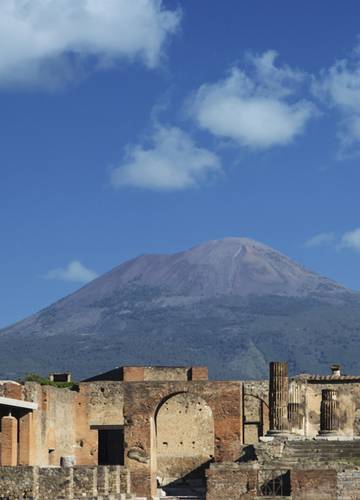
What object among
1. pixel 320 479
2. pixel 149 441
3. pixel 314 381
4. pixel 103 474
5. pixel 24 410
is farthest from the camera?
pixel 314 381

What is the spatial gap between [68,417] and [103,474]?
19856 mm

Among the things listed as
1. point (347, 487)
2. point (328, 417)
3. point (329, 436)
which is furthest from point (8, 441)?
point (328, 417)

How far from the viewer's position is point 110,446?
70.3 meters

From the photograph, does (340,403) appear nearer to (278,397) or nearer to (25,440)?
(278,397)

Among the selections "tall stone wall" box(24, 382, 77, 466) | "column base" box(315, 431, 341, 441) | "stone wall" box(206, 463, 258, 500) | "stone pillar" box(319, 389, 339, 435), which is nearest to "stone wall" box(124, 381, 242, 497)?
"tall stone wall" box(24, 382, 77, 466)

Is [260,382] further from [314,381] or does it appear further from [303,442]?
[303,442]

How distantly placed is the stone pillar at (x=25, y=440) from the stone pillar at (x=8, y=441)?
737 millimetres

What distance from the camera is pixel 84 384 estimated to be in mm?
65125

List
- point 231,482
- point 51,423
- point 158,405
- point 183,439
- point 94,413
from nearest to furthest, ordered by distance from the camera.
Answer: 1. point 231,482
2. point 51,423
3. point 158,405
4. point 94,413
5. point 183,439

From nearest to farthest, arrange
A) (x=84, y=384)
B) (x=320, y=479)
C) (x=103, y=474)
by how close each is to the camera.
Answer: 1. (x=103, y=474)
2. (x=320, y=479)
3. (x=84, y=384)

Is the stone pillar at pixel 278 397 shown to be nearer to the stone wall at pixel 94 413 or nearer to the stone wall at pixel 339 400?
the stone wall at pixel 339 400

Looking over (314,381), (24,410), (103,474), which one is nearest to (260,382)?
(314,381)

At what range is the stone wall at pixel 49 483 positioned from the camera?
4194cm

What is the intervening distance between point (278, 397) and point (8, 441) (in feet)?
47.4
